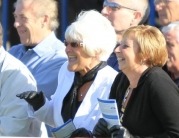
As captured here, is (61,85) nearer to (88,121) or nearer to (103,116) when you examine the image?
(88,121)

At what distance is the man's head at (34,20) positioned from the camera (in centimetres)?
508

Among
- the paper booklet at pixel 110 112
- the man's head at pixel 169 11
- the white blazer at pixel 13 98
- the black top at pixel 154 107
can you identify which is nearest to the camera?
the black top at pixel 154 107

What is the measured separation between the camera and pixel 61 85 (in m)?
4.24

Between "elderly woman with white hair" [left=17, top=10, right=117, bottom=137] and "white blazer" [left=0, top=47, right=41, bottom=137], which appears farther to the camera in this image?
"white blazer" [left=0, top=47, right=41, bottom=137]

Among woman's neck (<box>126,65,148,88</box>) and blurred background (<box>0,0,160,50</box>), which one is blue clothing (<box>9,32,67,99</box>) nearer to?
blurred background (<box>0,0,160,50</box>)

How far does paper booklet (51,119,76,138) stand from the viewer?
3.84 metres

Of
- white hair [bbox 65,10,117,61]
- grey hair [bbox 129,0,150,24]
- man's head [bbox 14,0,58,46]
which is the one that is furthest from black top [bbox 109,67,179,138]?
man's head [bbox 14,0,58,46]

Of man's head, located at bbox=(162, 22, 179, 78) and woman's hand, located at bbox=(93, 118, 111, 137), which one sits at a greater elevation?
man's head, located at bbox=(162, 22, 179, 78)

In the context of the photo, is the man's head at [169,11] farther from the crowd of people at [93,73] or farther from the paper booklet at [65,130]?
the paper booklet at [65,130]

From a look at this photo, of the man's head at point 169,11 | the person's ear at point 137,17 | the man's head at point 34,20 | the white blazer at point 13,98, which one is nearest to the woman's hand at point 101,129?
the white blazer at point 13,98

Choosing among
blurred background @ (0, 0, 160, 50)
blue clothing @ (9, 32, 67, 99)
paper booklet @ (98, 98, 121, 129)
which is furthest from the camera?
blurred background @ (0, 0, 160, 50)

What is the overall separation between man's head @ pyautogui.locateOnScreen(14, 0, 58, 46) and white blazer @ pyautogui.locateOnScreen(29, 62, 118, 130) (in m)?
0.88

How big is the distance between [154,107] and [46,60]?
1.61 meters

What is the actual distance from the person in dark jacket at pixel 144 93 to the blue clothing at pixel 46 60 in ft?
3.33
